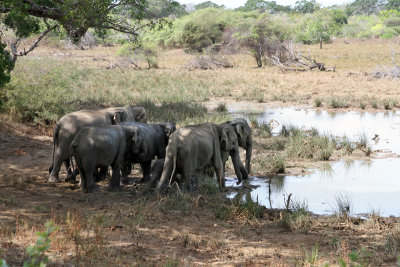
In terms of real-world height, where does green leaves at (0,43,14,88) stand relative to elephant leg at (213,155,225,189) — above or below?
above

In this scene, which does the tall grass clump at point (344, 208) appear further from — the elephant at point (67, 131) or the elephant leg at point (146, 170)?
the elephant at point (67, 131)

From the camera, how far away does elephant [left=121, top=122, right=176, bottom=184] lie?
9961 mm

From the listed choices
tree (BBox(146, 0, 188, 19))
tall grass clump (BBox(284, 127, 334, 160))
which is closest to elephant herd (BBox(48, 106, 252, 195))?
tall grass clump (BBox(284, 127, 334, 160))

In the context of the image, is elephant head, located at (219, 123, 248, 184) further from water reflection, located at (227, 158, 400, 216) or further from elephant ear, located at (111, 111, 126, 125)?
elephant ear, located at (111, 111, 126, 125)

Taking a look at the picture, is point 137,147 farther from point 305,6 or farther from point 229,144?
point 305,6

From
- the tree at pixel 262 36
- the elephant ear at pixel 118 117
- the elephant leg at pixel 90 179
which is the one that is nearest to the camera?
the elephant leg at pixel 90 179

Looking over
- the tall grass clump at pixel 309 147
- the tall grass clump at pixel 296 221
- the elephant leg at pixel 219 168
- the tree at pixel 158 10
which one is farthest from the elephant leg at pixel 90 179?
the tree at pixel 158 10

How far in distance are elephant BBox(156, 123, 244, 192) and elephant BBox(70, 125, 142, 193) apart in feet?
2.71

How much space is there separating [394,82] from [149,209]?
20916 mm

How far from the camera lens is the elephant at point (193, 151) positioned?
9000mm

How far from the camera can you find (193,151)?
909cm

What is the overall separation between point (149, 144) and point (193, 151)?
1242 millimetres

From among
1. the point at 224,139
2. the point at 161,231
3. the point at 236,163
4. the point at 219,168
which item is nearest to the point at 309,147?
the point at 236,163

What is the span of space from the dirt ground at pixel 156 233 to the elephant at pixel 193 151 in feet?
1.79
